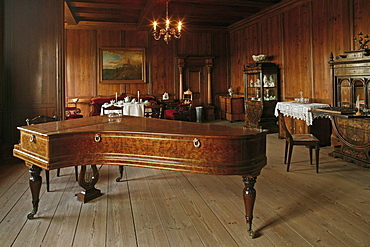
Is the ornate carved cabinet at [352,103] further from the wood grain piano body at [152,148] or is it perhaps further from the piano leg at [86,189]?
the piano leg at [86,189]

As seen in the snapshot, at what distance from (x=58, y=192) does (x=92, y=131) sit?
1.41m

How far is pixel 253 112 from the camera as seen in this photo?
27.0ft

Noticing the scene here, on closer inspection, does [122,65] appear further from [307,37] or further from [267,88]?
[307,37]

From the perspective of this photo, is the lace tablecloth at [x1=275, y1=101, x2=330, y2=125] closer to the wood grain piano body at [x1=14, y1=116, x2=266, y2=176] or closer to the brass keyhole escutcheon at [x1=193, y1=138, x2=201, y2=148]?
the wood grain piano body at [x1=14, y1=116, x2=266, y2=176]

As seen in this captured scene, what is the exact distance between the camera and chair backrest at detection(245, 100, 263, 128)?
7.94 m

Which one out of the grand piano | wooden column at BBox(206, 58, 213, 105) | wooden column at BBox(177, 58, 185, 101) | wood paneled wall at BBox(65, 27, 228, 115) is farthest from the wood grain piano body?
wooden column at BBox(206, 58, 213, 105)

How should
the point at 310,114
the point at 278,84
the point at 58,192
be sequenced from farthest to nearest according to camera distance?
the point at 278,84 → the point at 310,114 → the point at 58,192

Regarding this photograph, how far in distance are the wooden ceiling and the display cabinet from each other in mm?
1742

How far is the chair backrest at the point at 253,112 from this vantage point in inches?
313

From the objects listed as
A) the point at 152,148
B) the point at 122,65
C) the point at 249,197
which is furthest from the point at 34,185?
the point at 122,65

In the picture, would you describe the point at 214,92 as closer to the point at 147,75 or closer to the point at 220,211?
the point at 147,75

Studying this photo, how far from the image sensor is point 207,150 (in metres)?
2.42

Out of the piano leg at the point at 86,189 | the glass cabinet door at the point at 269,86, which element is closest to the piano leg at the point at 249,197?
→ the piano leg at the point at 86,189

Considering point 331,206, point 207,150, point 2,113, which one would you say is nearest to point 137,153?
point 207,150
